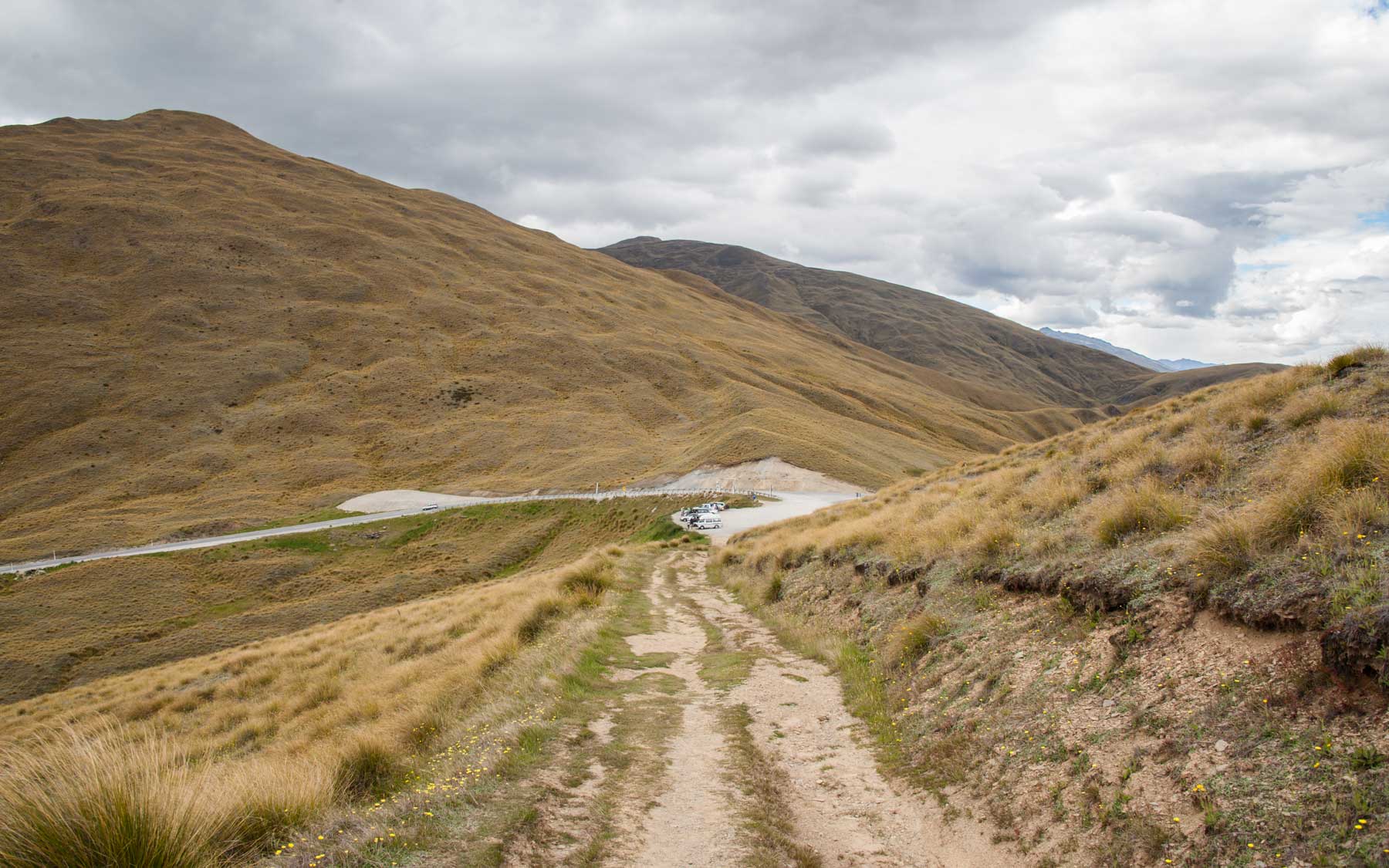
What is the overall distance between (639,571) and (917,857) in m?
20.0

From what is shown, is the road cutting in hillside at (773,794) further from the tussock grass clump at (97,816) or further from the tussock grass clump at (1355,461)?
the tussock grass clump at (1355,461)

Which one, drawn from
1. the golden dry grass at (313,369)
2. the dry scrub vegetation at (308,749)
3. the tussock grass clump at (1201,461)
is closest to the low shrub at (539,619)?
the dry scrub vegetation at (308,749)

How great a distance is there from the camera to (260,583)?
47594 mm

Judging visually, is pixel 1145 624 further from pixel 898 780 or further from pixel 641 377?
pixel 641 377

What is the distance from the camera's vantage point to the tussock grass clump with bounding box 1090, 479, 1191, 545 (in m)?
8.62

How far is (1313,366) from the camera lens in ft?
40.3

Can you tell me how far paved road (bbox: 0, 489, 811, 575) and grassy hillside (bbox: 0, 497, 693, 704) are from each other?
9.21 feet

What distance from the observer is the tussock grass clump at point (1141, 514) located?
8.62 m

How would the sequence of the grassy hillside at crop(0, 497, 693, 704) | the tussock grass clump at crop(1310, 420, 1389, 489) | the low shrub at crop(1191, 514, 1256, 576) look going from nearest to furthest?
the low shrub at crop(1191, 514, 1256, 576), the tussock grass clump at crop(1310, 420, 1389, 489), the grassy hillside at crop(0, 497, 693, 704)

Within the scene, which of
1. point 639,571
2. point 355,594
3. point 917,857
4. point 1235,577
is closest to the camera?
point 917,857

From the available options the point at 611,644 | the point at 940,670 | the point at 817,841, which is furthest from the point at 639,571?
the point at 817,841

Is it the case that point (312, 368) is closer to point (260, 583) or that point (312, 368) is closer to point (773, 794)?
point (260, 583)

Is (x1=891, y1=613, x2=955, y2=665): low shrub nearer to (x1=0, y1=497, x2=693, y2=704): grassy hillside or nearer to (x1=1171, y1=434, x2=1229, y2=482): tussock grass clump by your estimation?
(x1=1171, y1=434, x2=1229, y2=482): tussock grass clump

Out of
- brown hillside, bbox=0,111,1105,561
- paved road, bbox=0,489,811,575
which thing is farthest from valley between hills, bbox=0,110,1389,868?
brown hillside, bbox=0,111,1105,561
